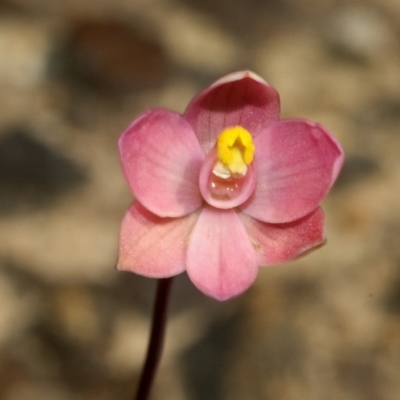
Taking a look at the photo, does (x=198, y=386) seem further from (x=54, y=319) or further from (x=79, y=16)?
(x=79, y=16)

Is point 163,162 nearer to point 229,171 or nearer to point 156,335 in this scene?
point 229,171

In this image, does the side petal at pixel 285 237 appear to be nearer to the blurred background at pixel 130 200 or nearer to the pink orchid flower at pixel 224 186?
the pink orchid flower at pixel 224 186

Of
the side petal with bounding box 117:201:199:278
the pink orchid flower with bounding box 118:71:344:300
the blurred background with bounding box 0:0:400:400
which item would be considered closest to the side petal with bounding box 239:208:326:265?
the pink orchid flower with bounding box 118:71:344:300

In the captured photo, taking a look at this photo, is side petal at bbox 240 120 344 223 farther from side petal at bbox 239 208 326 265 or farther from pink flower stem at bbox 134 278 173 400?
pink flower stem at bbox 134 278 173 400

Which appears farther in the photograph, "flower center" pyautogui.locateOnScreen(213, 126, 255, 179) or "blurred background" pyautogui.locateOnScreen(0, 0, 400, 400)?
"blurred background" pyautogui.locateOnScreen(0, 0, 400, 400)

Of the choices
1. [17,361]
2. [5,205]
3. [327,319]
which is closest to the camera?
[17,361]

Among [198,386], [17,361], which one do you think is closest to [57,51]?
[17,361]
